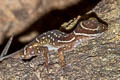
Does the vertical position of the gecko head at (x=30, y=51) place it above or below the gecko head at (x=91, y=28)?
below

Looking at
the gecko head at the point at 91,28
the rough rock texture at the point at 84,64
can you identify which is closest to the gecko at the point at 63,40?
the gecko head at the point at 91,28

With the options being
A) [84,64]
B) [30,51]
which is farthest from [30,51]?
[84,64]

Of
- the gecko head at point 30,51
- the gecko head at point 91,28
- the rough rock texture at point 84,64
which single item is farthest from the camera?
the gecko head at point 30,51

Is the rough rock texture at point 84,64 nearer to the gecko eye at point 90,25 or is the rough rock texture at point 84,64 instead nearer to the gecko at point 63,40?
the gecko at point 63,40

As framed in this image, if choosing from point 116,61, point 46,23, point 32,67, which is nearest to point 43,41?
point 32,67

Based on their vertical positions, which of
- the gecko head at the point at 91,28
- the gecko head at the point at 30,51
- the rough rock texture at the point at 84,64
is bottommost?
the rough rock texture at the point at 84,64

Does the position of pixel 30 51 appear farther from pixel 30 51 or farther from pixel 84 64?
pixel 84 64

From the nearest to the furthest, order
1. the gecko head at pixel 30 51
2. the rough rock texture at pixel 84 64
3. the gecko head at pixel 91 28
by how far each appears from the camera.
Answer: the rough rock texture at pixel 84 64 → the gecko head at pixel 91 28 → the gecko head at pixel 30 51

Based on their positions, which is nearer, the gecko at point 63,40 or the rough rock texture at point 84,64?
the rough rock texture at point 84,64
